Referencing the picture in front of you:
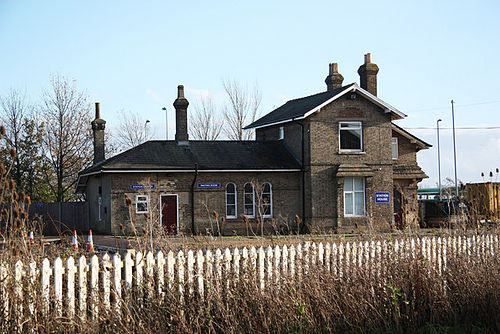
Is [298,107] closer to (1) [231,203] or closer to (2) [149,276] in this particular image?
(1) [231,203]

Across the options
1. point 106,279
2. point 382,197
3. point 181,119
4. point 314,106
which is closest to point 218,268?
point 106,279

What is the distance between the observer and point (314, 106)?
1154 inches

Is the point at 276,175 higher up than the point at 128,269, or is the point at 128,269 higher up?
the point at 276,175

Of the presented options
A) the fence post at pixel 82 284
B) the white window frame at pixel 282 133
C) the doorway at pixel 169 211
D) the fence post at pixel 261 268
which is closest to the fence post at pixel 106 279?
the fence post at pixel 82 284

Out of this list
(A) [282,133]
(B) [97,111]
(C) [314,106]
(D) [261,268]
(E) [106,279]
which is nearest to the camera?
(E) [106,279]

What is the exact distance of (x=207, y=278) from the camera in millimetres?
7598

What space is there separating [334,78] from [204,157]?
10.1 meters

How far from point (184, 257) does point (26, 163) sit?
107 feet

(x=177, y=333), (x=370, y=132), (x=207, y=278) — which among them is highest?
(x=370, y=132)

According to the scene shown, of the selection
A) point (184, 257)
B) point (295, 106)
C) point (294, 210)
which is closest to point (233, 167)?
point (294, 210)

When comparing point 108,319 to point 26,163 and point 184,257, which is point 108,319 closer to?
point 184,257

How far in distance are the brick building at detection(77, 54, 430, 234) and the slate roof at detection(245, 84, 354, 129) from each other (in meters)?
0.12

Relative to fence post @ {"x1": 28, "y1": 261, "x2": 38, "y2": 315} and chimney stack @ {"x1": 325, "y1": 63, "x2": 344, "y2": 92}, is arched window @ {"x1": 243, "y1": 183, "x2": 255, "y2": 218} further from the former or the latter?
fence post @ {"x1": 28, "y1": 261, "x2": 38, "y2": 315}

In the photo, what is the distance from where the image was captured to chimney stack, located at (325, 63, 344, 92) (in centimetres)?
3538
